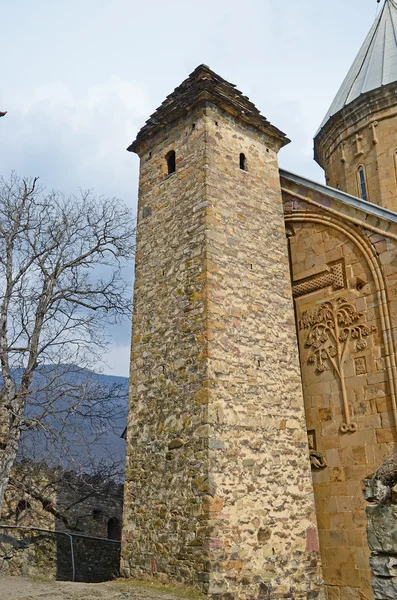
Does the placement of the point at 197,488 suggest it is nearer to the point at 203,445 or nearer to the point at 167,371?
the point at 203,445

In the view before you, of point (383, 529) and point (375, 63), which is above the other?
point (375, 63)

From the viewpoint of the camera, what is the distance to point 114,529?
16328mm

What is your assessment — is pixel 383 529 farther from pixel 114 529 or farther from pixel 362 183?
pixel 114 529

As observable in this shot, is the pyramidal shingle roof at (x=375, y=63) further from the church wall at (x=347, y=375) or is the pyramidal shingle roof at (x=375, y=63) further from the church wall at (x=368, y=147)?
the church wall at (x=347, y=375)

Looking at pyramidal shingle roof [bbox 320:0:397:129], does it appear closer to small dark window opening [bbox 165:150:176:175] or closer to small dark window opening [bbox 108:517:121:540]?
small dark window opening [bbox 165:150:176:175]

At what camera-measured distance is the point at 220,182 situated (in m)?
10.0

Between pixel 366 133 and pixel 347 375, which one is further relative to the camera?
pixel 366 133

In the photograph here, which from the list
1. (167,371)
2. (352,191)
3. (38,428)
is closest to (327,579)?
(167,371)

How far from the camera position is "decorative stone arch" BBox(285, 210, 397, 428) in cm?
873

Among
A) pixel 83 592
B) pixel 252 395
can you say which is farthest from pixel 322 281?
pixel 83 592

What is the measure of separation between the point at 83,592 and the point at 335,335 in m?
5.54

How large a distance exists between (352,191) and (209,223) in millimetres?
6366

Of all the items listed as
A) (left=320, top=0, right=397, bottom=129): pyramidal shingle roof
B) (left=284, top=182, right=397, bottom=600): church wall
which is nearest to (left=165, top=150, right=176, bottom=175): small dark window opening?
(left=284, top=182, right=397, bottom=600): church wall

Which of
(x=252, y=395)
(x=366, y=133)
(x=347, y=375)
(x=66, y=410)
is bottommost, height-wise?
(x=252, y=395)
